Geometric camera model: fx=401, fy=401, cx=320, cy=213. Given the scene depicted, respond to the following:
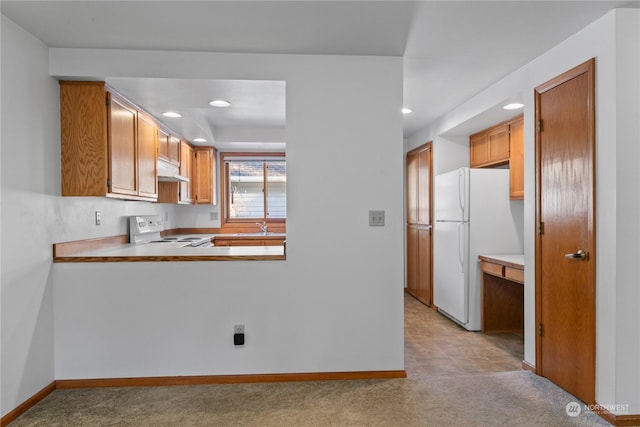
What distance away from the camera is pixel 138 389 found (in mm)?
2629

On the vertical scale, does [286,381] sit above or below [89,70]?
below

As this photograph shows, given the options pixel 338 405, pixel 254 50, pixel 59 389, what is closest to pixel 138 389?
pixel 59 389

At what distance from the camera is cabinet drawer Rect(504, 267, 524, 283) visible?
3203mm

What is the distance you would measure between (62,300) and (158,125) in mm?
1803

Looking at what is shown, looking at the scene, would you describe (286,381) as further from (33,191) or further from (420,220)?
(420,220)

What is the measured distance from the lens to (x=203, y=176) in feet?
17.5

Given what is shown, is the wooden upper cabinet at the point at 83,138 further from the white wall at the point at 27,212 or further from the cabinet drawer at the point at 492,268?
the cabinet drawer at the point at 492,268

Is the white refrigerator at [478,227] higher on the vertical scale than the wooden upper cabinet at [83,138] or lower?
lower

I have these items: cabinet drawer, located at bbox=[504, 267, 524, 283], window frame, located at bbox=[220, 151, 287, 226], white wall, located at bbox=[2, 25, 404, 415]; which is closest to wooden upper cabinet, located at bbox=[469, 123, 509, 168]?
cabinet drawer, located at bbox=[504, 267, 524, 283]

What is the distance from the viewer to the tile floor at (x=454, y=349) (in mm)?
3000

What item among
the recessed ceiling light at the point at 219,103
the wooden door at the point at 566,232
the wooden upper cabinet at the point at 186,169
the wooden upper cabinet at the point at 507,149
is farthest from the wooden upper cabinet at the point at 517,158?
the wooden upper cabinet at the point at 186,169

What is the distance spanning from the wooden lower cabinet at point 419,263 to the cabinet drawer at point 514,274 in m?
1.47

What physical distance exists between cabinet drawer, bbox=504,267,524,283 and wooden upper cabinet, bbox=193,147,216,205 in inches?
145

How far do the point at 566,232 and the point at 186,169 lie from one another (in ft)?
13.3
